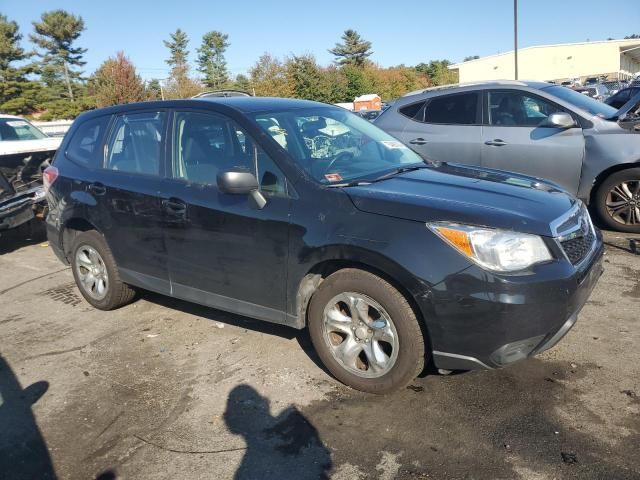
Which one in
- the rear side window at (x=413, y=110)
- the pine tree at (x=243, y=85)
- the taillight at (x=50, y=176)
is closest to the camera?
the taillight at (x=50, y=176)

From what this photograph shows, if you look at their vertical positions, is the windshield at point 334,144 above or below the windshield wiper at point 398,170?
above

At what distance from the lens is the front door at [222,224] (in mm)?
3562

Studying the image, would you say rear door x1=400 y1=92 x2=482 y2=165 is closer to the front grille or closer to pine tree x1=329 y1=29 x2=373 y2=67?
the front grille

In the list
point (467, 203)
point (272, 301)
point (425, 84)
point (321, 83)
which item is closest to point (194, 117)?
point (272, 301)

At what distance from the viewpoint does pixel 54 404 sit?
11.6 feet

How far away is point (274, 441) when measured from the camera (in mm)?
2949

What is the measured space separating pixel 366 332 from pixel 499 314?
80 centimetres

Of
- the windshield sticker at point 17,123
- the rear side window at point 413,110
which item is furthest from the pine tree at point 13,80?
the rear side window at point 413,110

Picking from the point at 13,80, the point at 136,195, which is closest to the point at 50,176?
the point at 136,195

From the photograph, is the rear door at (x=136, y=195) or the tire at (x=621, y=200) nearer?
the rear door at (x=136, y=195)

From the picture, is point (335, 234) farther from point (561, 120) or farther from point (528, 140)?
point (528, 140)

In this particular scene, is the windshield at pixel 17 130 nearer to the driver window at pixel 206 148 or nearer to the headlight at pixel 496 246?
the driver window at pixel 206 148

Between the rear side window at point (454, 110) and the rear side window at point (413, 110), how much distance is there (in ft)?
0.34

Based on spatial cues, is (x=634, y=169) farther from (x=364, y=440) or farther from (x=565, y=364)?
(x=364, y=440)
